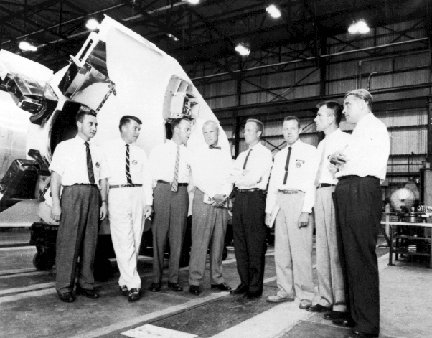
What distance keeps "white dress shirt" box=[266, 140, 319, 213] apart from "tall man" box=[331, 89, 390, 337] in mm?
739

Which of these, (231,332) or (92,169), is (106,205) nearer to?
(92,169)

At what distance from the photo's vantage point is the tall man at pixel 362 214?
3.16 metres

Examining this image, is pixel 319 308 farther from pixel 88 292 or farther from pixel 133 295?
pixel 88 292

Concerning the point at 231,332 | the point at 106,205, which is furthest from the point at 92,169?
the point at 231,332

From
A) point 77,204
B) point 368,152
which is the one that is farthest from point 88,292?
point 368,152

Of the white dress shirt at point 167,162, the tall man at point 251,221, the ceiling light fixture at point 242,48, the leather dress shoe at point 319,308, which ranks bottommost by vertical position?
the leather dress shoe at point 319,308

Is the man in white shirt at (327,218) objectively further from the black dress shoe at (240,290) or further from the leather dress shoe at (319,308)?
the black dress shoe at (240,290)

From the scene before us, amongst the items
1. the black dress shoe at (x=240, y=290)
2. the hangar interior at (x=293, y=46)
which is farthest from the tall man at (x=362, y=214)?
the hangar interior at (x=293, y=46)

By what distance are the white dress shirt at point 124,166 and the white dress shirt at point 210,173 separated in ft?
1.86

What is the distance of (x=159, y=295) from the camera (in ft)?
14.2

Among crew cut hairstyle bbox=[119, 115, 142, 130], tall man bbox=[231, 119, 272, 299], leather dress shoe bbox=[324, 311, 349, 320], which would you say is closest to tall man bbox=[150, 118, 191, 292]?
crew cut hairstyle bbox=[119, 115, 142, 130]

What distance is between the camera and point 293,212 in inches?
165

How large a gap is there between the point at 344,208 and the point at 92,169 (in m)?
2.45

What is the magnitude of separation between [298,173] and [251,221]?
2.33 feet
